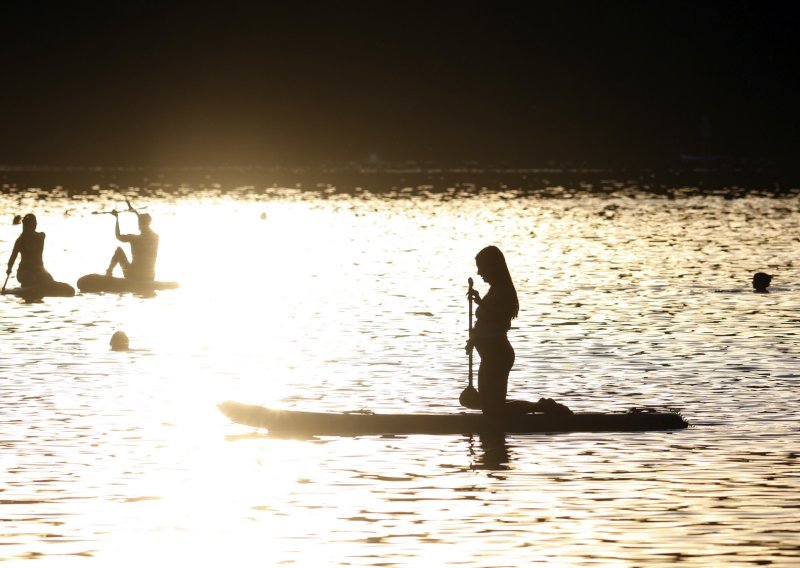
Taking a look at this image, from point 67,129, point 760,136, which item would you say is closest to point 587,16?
point 760,136

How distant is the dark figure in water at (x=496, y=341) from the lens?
768 inches

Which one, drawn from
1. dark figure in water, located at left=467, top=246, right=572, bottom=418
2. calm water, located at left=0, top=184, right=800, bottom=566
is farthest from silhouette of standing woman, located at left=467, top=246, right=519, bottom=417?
calm water, located at left=0, top=184, right=800, bottom=566

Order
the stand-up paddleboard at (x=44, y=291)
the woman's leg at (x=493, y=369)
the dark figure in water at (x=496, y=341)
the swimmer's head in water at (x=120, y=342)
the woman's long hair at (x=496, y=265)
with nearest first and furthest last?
the woman's long hair at (x=496, y=265)
the dark figure in water at (x=496, y=341)
the woman's leg at (x=493, y=369)
the swimmer's head in water at (x=120, y=342)
the stand-up paddleboard at (x=44, y=291)

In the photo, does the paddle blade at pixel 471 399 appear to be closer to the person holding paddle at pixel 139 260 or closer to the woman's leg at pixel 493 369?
the woman's leg at pixel 493 369

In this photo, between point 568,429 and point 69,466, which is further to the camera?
point 568,429

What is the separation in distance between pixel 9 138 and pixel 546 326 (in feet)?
449

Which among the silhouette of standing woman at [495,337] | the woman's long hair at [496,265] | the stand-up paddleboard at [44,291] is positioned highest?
the woman's long hair at [496,265]

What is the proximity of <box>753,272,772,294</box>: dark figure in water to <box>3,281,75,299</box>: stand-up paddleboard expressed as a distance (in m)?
15.9

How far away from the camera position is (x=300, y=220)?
8750 cm

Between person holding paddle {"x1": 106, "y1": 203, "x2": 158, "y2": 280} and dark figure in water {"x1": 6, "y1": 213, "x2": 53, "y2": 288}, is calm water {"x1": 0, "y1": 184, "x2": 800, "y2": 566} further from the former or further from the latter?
person holding paddle {"x1": 106, "y1": 203, "x2": 158, "y2": 280}

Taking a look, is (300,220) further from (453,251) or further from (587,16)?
(587,16)

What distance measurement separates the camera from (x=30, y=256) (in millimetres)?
38594

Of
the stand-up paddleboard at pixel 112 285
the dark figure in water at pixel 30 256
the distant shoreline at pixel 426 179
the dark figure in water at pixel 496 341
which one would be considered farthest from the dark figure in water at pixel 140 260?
the distant shoreline at pixel 426 179

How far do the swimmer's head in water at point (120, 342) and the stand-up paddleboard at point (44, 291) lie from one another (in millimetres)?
9370
